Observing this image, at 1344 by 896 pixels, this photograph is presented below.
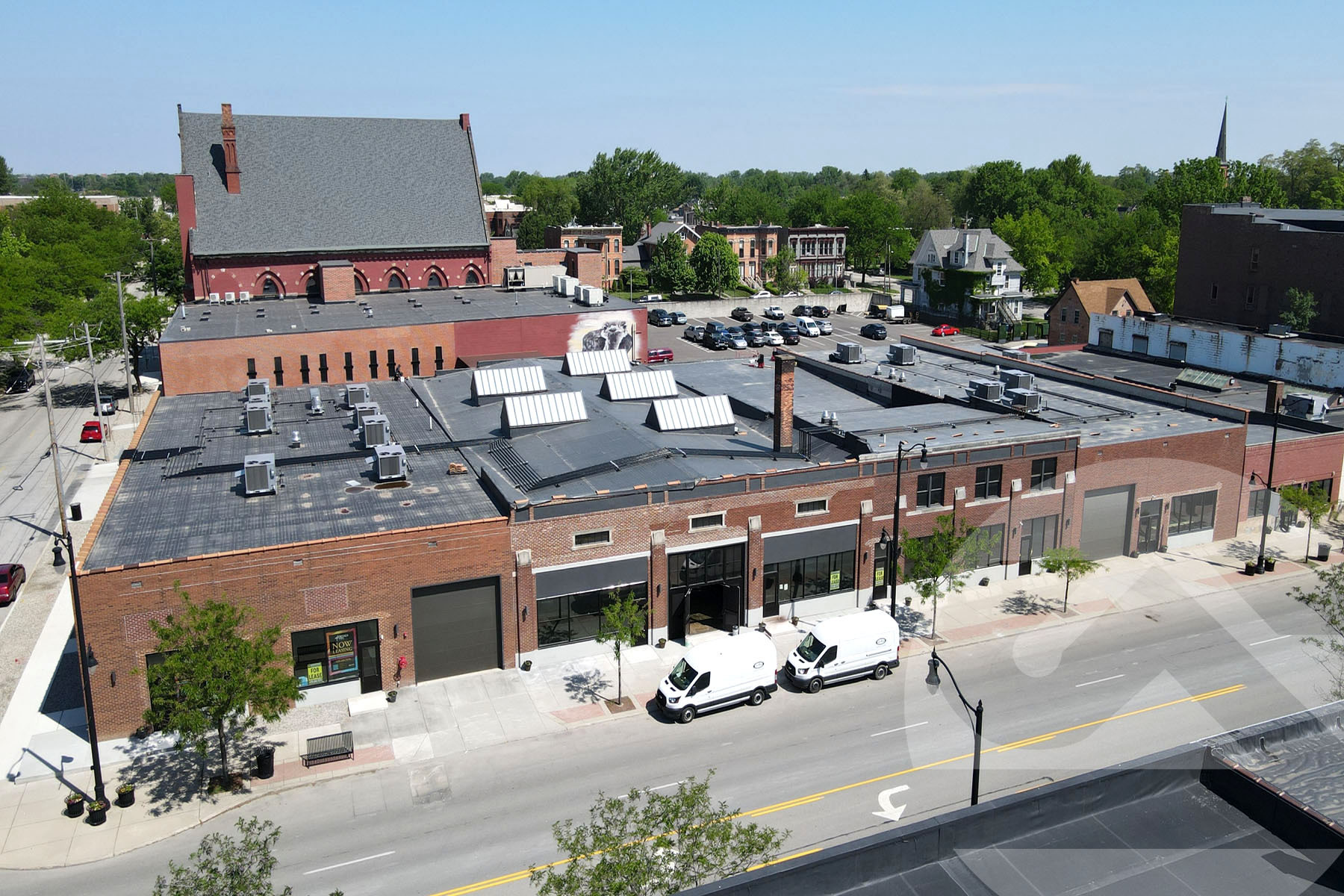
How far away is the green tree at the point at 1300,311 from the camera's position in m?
71.4

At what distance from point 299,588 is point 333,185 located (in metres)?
54.1

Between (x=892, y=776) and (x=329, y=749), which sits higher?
(x=329, y=749)

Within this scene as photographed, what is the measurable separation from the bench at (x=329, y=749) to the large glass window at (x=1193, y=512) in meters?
37.1

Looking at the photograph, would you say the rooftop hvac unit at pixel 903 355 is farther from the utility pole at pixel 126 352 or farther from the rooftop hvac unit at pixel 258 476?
the utility pole at pixel 126 352

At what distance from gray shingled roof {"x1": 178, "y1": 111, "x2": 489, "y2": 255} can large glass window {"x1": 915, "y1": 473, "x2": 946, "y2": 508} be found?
5035 cm

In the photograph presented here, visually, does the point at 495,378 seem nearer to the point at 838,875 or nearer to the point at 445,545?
the point at 445,545

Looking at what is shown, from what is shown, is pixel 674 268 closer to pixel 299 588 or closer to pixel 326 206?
pixel 326 206

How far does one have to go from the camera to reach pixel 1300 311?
71750 mm

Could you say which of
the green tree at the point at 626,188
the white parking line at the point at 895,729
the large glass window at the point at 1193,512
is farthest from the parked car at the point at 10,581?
the green tree at the point at 626,188

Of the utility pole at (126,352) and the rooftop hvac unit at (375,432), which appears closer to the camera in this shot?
the rooftop hvac unit at (375,432)

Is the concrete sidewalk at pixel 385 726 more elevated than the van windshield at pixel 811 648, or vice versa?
the van windshield at pixel 811 648

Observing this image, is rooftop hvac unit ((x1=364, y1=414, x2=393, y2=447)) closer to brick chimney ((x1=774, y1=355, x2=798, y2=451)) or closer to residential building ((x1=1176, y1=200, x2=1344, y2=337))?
brick chimney ((x1=774, y1=355, x2=798, y2=451))

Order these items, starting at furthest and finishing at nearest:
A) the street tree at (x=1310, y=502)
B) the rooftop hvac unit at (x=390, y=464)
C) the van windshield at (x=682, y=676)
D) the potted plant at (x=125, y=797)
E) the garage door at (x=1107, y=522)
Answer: the garage door at (x=1107, y=522) → the street tree at (x=1310, y=502) → the rooftop hvac unit at (x=390, y=464) → the van windshield at (x=682, y=676) → the potted plant at (x=125, y=797)

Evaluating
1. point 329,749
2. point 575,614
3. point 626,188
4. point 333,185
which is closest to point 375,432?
point 575,614
